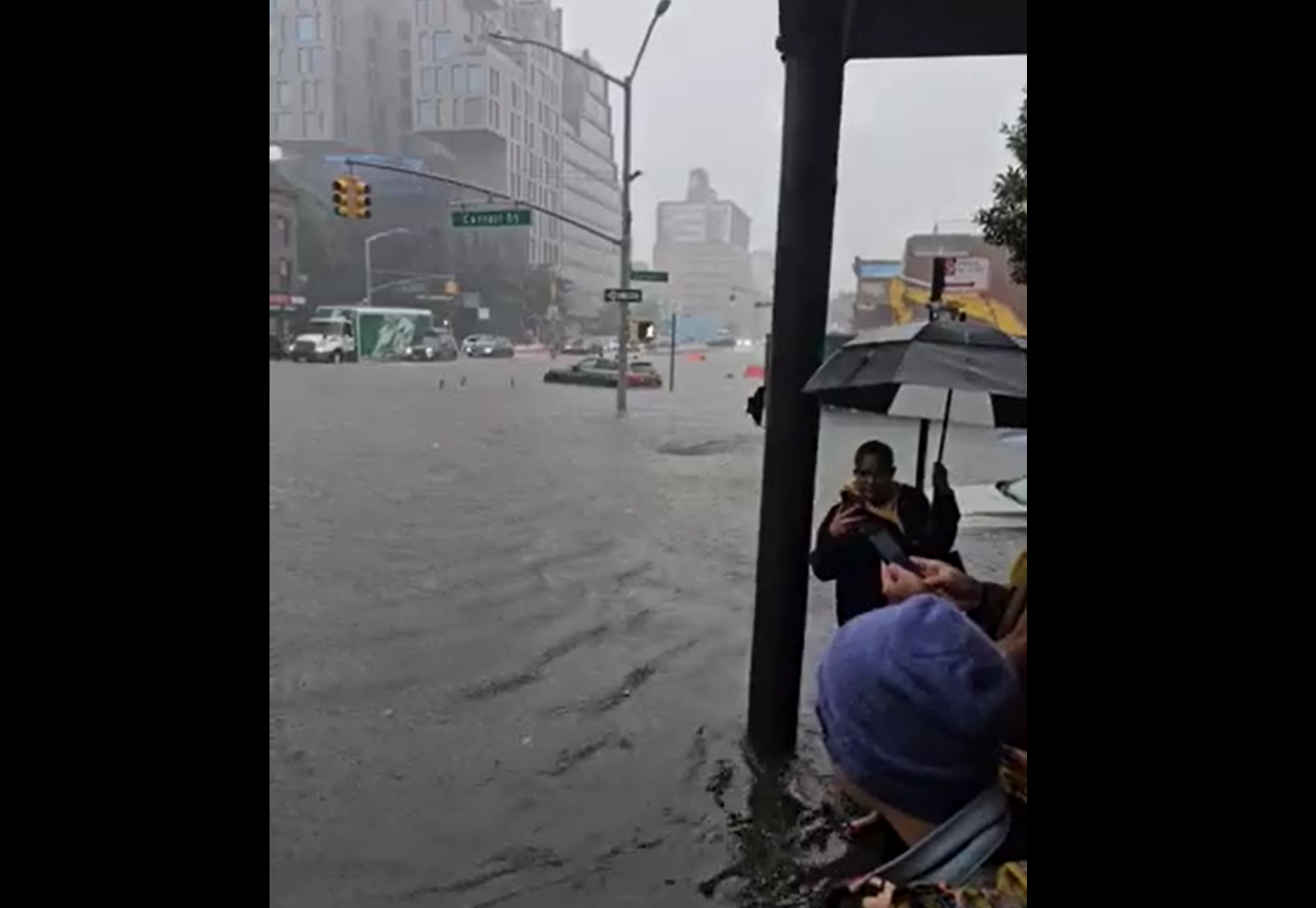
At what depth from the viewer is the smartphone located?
4375mm

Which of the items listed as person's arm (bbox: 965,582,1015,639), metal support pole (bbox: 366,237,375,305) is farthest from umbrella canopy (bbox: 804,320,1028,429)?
metal support pole (bbox: 366,237,375,305)

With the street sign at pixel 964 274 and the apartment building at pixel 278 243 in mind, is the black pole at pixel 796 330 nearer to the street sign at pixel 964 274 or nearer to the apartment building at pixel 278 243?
the street sign at pixel 964 274

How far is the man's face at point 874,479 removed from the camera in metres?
4.62

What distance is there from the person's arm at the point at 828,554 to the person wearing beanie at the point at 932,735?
97.9 inches

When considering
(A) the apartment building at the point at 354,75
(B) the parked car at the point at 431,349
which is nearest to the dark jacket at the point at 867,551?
(A) the apartment building at the point at 354,75

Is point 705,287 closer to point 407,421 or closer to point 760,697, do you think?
point 407,421

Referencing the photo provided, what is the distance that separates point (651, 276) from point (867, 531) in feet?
67.0

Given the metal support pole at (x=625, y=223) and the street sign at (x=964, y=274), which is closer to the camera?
the street sign at (x=964, y=274)

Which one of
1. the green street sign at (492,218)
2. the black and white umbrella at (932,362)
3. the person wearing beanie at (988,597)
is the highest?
the green street sign at (492,218)

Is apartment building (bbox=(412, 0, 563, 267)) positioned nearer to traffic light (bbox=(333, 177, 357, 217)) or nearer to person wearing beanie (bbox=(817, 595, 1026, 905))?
traffic light (bbox=(333, 177, 357, 217))
